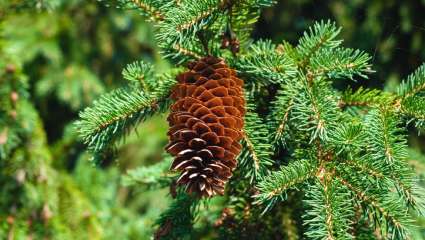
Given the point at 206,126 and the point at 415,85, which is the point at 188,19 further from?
the point at 415,85

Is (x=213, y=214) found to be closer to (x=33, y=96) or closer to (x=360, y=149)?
(x=360, y=149)

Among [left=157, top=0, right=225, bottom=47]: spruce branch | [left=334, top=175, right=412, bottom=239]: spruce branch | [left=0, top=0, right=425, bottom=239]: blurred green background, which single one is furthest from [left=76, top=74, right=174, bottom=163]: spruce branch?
[left=0, top=0, right=425, bottom=239]: blurred green background


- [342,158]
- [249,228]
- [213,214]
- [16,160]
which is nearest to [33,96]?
[16,160]

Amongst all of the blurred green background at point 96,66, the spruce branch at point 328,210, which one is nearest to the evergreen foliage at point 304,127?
the spruce branch at point 328,210

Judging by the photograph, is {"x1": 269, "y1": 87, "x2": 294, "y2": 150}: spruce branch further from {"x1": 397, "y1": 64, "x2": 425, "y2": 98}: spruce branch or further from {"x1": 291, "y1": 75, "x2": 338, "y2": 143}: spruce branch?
{"x1": 397, "y1": 64, "x2": 425, "y2": 98}: spruce branch

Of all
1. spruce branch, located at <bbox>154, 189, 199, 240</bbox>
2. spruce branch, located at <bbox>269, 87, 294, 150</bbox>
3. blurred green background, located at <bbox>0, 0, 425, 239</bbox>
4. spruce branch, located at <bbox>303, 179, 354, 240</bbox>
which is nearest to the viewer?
spruce branch, located at <bbox>303, 179, 354, 240</bbox>

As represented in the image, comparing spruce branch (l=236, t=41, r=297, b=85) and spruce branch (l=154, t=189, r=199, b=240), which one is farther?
spruce branch (l=154, t=189, r=199, b=240)
